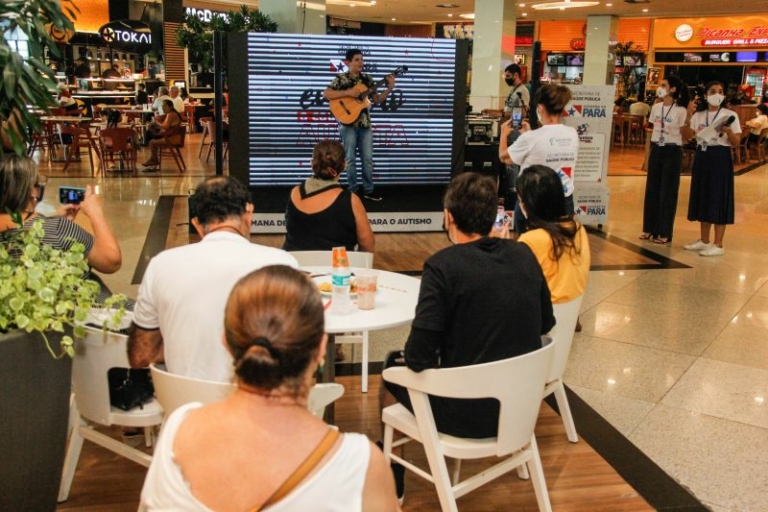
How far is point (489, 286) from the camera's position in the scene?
2.37m

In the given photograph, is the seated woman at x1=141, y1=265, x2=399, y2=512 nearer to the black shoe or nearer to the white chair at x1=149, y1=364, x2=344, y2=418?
the white chair at x1=149, y1=364, x2=344, y2=418

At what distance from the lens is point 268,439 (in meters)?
1.38

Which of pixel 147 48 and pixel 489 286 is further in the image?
pixel 147 48

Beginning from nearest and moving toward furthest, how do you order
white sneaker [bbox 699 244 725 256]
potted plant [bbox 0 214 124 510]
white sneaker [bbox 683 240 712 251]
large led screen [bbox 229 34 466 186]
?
potted plant [bbox 0 214 124 510]
white sneaker [bbox 699 244 725 256]
white sneaker [bbox 683 240 712 251]
large led screen [bbox 229 34 466 186]

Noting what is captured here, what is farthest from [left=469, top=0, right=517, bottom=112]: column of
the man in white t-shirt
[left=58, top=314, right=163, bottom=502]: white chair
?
the man in white t-shirt

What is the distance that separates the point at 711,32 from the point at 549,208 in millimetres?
20817

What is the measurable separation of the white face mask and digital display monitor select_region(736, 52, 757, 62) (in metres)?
16.3

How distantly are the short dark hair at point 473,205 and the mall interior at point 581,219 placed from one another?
1.11 metres

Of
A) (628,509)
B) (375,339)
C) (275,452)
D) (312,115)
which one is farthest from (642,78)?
(275,452)

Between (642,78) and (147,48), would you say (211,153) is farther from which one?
(642,78)

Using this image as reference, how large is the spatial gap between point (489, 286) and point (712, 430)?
1.90 m

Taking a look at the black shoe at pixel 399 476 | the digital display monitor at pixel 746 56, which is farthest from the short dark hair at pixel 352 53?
the digital display monitor at pixel 746 56

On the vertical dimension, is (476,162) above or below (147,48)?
below

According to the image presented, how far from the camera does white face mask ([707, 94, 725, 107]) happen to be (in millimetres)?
6809
